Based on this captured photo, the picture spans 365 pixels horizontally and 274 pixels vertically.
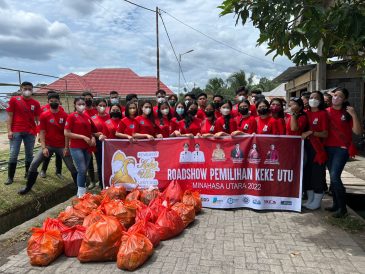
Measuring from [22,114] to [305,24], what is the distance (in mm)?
5391

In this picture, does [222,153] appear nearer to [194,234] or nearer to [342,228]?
[194,234]

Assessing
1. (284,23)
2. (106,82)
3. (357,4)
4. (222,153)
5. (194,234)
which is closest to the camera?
(357,4)

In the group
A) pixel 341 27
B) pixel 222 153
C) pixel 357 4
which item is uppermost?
pixel 357 4

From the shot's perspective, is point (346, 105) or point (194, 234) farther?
point (346, 105)

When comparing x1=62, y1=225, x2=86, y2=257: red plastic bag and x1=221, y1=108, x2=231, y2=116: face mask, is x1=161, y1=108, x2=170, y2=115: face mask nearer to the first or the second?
x1=221, y1=108, x2=231, y2=116: face mask

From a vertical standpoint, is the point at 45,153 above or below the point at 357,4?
below

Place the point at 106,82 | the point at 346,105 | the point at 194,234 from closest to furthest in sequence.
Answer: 1. the point at 194,234
2. the point at 346,105
3. the point at 106,82

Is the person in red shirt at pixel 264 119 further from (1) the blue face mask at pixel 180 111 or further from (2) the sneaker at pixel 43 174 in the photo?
(2) the sneaker at pixel 43 174

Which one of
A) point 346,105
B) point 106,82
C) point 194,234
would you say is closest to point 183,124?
point 194,234

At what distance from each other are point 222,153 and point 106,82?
30095 millimetres

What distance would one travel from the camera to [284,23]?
3768mm

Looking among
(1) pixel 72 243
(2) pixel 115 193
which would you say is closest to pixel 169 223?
(1) pixel 72 243

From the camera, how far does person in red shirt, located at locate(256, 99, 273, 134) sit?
5.54 meters

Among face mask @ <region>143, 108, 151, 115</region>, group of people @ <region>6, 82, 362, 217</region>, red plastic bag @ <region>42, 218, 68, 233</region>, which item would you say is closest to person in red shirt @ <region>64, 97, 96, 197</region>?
group of people @ <region>6, 82, 362, 217</region>
